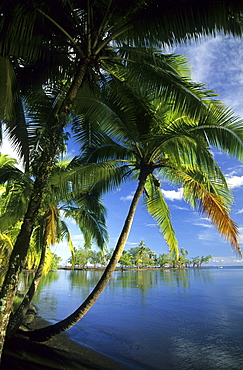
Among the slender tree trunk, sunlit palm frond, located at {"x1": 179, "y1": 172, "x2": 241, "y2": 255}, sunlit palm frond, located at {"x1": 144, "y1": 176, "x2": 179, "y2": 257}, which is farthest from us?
sunlit palm frond, located at {"x1": 144, "y1": 176, "x2": 179, "y2": 257}

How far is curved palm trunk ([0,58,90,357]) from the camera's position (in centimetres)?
398

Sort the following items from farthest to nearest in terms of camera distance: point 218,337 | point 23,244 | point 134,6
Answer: point 218,337 → point 134,6 → point 23,244

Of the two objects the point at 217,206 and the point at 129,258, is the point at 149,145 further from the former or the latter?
the point at 129,258

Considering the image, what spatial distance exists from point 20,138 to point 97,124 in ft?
8.17

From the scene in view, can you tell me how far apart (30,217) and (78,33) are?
155 inches

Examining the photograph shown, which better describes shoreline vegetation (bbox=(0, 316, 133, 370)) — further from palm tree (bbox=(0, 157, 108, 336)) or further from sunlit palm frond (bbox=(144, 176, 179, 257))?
sunlit palm frond (bbox=(144, 176, 179, 257))

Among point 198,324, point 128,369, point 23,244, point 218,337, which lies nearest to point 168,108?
point 23,244

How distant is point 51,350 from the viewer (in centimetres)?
739

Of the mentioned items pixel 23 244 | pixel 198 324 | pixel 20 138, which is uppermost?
pixel 20 138

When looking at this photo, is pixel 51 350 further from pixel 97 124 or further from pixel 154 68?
pixel 154 68

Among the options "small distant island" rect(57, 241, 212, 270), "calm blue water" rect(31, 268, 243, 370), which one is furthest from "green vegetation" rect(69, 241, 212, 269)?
"calm blue water" rect(31, 268, 243, 370)

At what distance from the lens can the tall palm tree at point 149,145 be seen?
612 cm

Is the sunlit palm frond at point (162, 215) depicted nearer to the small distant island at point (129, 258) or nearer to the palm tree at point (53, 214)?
the palm tree at point (53, 214)

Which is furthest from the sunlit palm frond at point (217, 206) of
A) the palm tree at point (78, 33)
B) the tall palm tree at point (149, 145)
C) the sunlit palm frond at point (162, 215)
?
the palm tree at point (78, 33)
